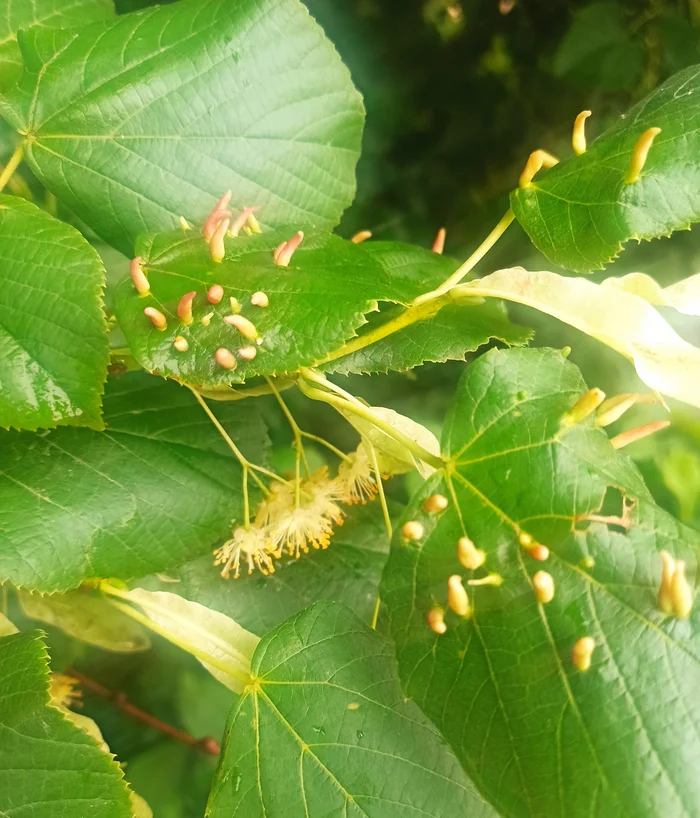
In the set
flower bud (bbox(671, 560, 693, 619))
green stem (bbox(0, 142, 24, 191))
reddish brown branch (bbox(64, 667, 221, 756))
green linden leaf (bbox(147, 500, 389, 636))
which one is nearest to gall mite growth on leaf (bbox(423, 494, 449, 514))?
flower bud (bbox(671, 560, 693, 619))

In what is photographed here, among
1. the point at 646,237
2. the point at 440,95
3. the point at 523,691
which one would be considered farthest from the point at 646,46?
the point at 523,691

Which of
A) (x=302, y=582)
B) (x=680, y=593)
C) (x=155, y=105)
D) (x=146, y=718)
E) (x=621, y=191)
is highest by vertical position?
(x=155, y=105)

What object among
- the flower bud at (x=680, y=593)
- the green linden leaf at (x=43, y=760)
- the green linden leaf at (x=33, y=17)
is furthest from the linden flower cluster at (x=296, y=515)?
the green linden leaf at (x=33, y=17)

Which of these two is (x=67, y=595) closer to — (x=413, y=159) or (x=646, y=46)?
(x=413, y=159)

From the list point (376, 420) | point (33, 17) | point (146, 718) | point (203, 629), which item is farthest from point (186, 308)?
point (146, 718)

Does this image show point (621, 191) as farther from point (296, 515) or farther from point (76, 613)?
point (76, 613)

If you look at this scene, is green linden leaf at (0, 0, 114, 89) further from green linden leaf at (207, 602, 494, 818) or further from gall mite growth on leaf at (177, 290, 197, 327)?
green linden leaf at (207, 602, 494, 818)

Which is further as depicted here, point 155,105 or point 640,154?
point 155,105

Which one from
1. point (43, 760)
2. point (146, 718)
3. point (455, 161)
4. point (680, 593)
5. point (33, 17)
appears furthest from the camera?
point (455, 161)
